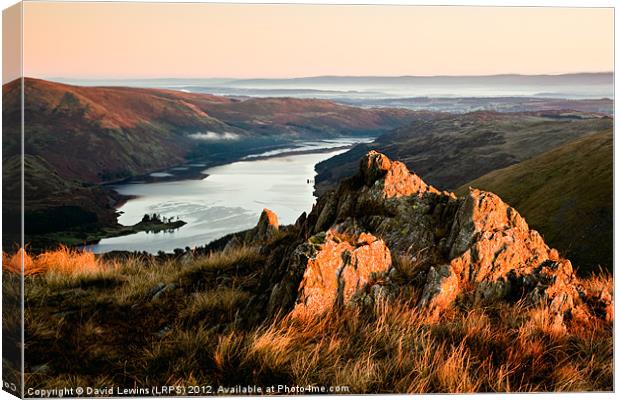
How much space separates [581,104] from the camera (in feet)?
41.2

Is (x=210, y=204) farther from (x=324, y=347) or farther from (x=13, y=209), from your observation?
(x=324, y=347)

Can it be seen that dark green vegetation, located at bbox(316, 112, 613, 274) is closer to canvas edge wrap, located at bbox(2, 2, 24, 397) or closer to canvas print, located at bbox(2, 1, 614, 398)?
canvas print, located at bbox(2, 1, 614, 398)

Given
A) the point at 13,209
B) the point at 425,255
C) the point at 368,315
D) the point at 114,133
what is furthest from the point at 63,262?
the point at 425,255

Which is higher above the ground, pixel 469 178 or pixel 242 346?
pixel 469 178

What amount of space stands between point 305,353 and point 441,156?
7809mm

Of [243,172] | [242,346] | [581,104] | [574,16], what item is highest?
[574,16]

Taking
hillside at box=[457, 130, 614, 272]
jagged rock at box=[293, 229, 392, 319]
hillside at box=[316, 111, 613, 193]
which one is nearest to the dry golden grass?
jagged rock at box=[293, 229, 392, 319]

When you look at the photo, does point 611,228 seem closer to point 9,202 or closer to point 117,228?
point 117,228

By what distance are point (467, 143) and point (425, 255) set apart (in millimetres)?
5808

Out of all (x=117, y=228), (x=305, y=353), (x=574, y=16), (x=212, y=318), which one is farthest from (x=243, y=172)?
(x=574, y=16)

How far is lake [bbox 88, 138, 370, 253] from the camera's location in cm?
1141

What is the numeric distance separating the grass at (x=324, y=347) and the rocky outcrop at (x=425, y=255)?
0.80 ft

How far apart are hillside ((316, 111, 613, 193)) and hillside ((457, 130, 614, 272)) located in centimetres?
53

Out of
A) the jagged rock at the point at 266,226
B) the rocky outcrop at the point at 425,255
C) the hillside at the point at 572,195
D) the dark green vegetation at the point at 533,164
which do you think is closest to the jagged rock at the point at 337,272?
the rocky outcrop at the point at 425,255
